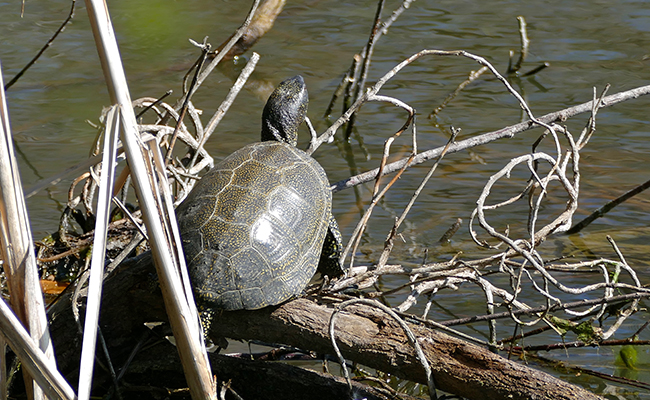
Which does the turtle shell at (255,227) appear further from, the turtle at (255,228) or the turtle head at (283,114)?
the turtle head at (283,114)

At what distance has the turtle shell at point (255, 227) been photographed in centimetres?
238

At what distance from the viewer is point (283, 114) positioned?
3.65 m

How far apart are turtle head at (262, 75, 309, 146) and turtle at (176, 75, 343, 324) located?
644 millimetres

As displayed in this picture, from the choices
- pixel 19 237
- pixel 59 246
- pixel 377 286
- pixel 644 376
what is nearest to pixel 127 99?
pixel 19 237

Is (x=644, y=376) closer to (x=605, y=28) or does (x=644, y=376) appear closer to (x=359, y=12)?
(x=605, y=28)

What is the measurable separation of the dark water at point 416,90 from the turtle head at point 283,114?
32.1 inches

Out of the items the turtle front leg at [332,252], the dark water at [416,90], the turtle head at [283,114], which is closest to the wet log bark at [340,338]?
the turtle front leg at [332,252]

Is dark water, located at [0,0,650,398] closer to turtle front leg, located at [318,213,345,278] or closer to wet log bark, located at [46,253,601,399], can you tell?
turtle front leg, located at [318,213,345,278]

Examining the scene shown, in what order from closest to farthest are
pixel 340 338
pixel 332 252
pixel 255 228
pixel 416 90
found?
1. pixel 340 338
2. pixel 255 228
3. pixel 332 252
4. pixel 416 90

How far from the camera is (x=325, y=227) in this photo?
2.90 meters

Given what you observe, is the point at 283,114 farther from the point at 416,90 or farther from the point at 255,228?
the point at 416,90

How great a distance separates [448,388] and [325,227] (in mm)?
923

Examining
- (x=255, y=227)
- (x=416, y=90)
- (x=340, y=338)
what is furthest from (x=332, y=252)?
(x=416, y=90)

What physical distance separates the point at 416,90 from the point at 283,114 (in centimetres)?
294
